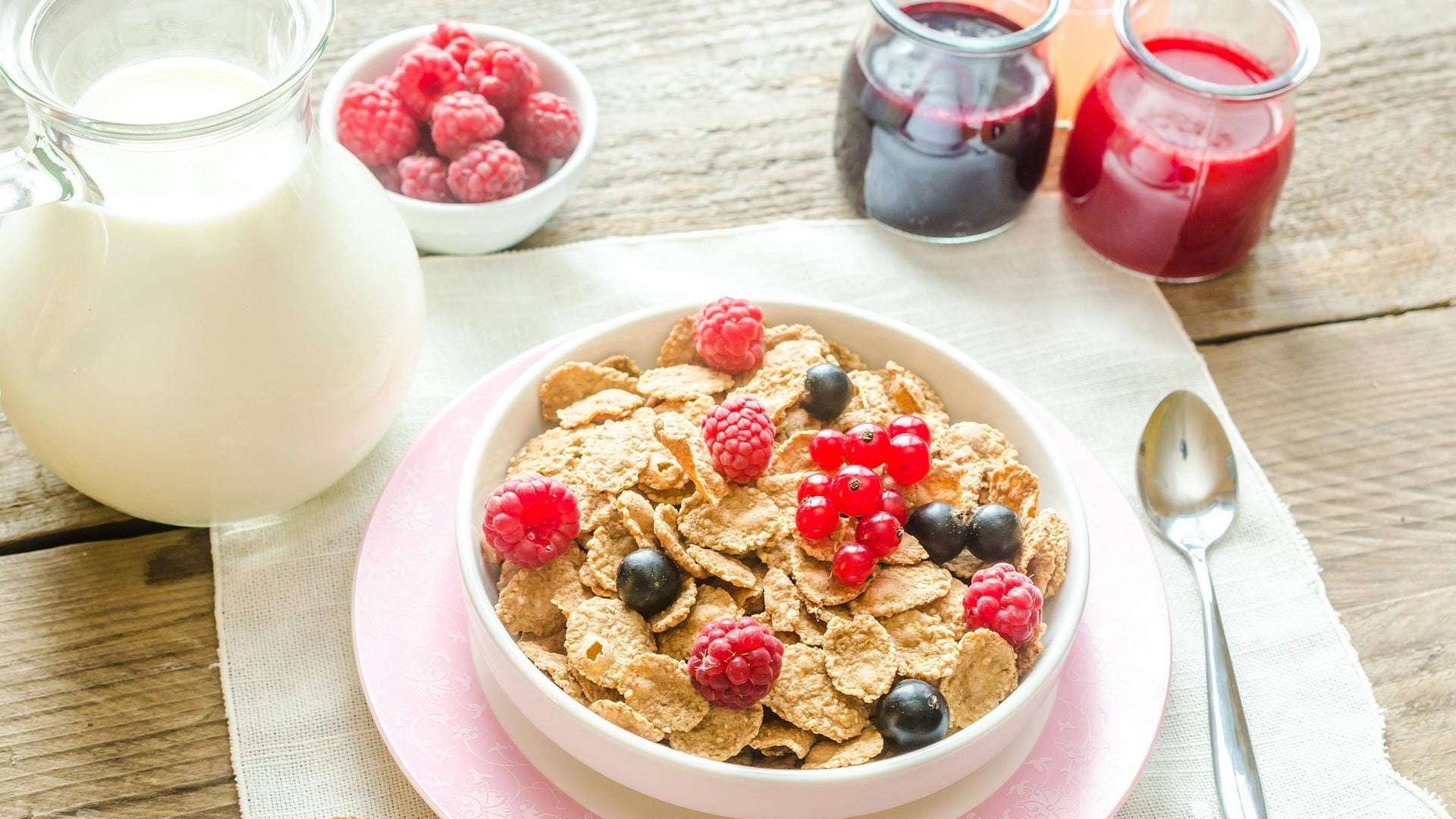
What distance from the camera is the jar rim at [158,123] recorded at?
0.78 meters

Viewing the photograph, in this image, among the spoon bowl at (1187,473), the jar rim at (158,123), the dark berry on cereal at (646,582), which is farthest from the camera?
the spoon bowl at (1187,473)

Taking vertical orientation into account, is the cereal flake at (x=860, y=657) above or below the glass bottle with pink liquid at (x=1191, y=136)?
below

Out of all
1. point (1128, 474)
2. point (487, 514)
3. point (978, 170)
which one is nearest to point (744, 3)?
point (978, 170)

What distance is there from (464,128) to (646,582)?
57 cm

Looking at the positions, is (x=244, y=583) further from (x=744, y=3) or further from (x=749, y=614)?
(x=744, y=3)

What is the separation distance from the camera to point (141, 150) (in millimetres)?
809

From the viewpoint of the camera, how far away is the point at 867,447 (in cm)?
94

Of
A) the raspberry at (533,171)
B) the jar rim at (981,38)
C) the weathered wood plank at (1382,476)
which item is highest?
the jar rim at (981,38)

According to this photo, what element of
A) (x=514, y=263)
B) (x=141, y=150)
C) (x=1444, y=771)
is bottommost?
(x=1444, y=771)

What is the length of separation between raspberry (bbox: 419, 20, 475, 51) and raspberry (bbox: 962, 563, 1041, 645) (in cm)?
78

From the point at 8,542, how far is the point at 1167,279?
1102mm

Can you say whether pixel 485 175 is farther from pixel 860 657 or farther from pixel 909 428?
pixel 860 657

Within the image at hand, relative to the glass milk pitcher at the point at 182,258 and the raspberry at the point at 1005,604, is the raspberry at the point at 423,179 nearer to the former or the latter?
the glass milk pitcher at the point at 182,258

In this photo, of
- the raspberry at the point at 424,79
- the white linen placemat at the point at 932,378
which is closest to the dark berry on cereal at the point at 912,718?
the white linen placemat at the point at 932,378
